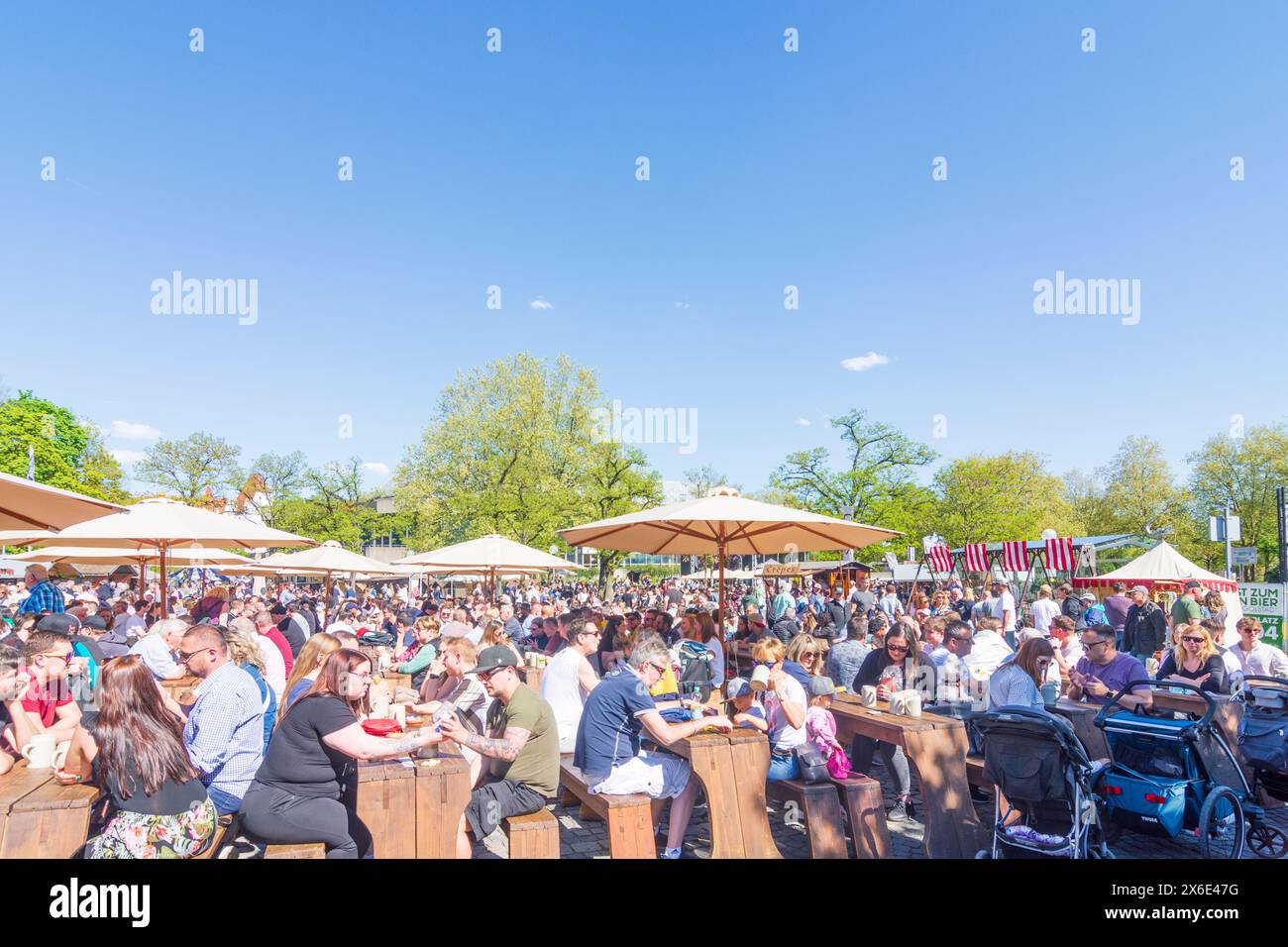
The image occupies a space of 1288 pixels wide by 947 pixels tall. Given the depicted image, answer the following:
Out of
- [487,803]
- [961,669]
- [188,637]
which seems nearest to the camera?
[487,803]

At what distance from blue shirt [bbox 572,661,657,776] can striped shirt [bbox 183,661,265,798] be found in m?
1.81

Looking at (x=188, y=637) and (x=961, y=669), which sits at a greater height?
(x=188, y=637)

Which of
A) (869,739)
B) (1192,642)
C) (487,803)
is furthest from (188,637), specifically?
(1192,642)

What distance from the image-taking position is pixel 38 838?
3.39 metres

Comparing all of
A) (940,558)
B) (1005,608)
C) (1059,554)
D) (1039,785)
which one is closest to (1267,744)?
(1039,785)

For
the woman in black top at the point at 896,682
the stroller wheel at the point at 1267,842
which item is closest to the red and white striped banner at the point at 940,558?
the woman in black top at the point at 896,682

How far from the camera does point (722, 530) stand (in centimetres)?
805

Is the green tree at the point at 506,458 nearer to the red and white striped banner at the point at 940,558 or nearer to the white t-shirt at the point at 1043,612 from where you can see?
the red and white striped banner at the point at 940,558

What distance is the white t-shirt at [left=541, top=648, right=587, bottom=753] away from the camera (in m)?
5.60

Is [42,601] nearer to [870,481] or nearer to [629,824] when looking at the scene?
[629,824]

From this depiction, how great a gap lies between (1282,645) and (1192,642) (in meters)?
7.82

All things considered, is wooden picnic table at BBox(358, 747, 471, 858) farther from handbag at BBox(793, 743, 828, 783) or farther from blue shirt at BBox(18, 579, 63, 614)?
blue shirt at BBox(18, 579, 63, 614)
